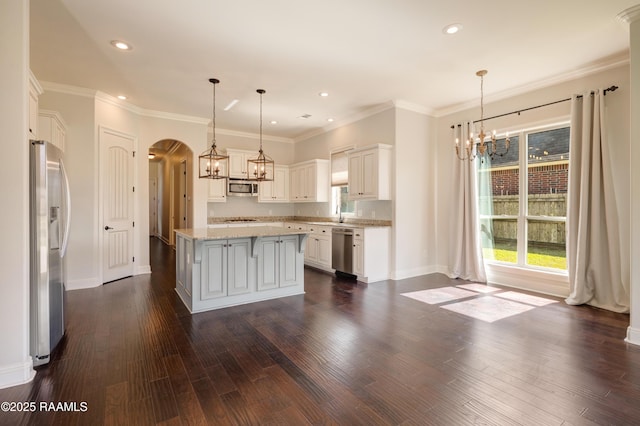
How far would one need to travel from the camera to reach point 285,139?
8422 mm

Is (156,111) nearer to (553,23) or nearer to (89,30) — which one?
(89,30)

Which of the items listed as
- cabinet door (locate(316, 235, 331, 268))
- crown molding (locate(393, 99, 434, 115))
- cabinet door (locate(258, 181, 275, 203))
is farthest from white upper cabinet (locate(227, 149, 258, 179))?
crown molding (locate(393, 99, 434, 115))

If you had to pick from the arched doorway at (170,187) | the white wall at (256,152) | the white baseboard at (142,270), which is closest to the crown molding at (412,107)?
the white wall at (256,152)

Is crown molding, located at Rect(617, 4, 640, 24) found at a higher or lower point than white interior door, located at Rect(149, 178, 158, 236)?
higher

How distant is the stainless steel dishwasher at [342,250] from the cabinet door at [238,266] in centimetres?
200

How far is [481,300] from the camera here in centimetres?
434

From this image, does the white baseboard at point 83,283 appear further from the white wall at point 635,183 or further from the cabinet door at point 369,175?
the white wall at point 635,183

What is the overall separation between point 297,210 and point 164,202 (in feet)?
18.7

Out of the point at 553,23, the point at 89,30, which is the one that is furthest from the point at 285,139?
the point at 553,23

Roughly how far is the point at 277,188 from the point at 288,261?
3.64 metres

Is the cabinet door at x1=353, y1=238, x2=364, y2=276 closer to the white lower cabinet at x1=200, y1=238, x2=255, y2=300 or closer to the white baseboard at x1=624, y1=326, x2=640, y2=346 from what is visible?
the white lower cabinet at x1=200, y1=238, x2=255, y2=300

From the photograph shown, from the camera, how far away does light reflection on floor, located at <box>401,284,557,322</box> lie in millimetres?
3855

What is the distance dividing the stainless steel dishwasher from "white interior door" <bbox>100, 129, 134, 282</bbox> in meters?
3.75

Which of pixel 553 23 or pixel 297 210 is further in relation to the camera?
pixel 297 210
